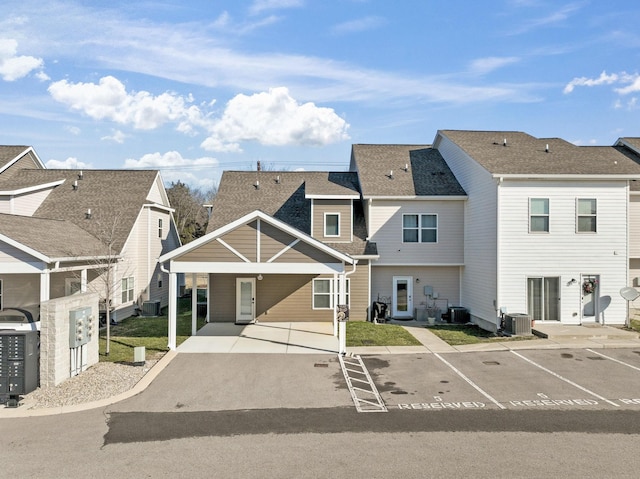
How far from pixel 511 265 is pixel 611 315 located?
15.8 ft

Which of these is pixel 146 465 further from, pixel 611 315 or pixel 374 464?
pixel 611 315

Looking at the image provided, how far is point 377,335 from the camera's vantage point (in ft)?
58.5

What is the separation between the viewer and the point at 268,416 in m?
9.64

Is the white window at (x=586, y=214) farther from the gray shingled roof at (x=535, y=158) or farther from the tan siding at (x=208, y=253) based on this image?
the tan siding at (x=208, y=253)

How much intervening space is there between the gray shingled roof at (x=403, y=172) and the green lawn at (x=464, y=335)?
6.35 m

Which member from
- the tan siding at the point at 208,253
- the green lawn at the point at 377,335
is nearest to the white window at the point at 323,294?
the green lawn at the point at 377,335

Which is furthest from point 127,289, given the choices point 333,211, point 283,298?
point 333,211

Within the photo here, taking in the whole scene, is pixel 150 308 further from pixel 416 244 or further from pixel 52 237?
pixel 416 244

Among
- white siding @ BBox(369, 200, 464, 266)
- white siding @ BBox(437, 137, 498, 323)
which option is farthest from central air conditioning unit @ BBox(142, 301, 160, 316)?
white siding @ BBox(437, 137, 498, 323)

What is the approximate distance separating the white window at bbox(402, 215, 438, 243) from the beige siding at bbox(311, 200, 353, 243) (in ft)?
8.87

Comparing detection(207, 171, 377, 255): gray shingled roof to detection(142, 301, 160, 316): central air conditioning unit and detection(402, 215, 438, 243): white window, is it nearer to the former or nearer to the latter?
detection(402, 215, 438, 243): white window

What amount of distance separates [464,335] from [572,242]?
19.9ft

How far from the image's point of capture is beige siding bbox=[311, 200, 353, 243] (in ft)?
71.3

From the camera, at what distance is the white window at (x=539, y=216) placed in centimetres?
1873
